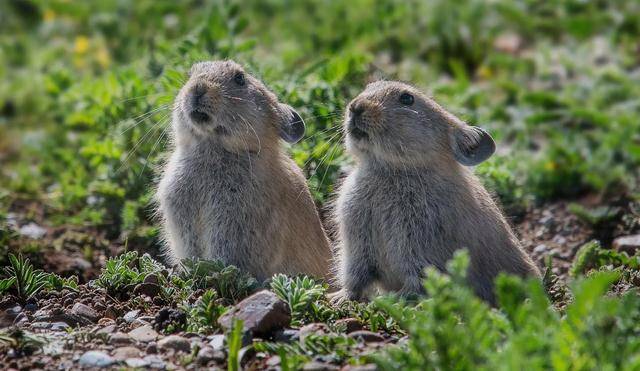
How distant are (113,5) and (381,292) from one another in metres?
7.12

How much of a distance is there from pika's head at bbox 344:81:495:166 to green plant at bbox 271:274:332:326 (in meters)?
1.17

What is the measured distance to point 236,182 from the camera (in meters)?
7.16

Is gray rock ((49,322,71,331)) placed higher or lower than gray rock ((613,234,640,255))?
lower

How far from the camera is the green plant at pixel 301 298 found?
19.4ft

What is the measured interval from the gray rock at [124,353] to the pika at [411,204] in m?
1.85

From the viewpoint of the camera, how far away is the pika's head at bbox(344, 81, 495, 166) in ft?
22.3

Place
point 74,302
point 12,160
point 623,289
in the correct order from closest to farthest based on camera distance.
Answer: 1. point 74,302
2. point 623,289
3. point 12,160

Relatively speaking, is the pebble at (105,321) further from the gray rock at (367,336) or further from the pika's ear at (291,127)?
the pika's ear at (291,127)

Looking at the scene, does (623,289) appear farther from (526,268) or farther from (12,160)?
(12,160)

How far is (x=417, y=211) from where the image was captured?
6.78m

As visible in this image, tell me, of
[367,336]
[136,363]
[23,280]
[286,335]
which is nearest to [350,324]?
[367,336]

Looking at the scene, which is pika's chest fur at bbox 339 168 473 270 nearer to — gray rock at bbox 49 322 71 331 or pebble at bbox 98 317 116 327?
pebble at bbox 98 317 116 327

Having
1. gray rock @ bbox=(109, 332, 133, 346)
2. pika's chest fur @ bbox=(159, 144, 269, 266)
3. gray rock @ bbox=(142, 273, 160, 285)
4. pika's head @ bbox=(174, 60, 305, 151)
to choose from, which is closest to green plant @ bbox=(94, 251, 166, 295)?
gray rock @ bbox=(142, 273, 160, 285)

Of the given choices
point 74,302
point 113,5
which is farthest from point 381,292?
point 113,5
